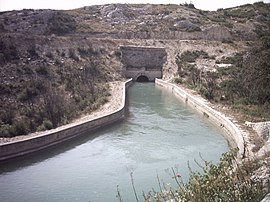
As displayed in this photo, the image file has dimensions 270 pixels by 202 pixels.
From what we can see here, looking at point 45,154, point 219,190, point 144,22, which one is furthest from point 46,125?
point 144,22

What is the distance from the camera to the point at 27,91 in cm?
2286

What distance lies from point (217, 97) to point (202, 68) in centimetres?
1119

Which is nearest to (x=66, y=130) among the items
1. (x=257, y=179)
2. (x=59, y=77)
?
(x=59, y=77)

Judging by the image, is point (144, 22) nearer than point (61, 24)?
No

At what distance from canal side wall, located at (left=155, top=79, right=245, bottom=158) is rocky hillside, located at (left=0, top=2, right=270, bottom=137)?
637 cm

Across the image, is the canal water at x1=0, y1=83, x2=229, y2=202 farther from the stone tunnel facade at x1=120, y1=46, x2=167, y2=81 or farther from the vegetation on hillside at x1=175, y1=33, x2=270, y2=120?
the stone tunnel facade at x1=120, y1=46, x2=167, y2=81

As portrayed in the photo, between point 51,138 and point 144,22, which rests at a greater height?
point 144,22

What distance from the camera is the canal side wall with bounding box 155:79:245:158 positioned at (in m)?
17.2

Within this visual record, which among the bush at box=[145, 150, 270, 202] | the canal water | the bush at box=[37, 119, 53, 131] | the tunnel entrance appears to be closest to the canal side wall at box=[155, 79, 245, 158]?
the canal water

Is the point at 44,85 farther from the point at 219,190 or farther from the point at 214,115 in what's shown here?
the point at 219,190

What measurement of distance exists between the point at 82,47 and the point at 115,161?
2387 centimetres

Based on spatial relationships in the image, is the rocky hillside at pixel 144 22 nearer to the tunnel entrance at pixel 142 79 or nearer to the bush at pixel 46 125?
the tunnel entrance at pixel 142 79

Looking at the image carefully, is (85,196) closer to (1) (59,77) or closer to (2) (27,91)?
(2) (27,91)

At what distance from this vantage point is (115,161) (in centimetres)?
1580
